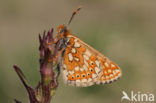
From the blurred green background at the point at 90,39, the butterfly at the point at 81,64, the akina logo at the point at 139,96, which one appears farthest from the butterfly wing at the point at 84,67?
the akina logo at the point at 139,96

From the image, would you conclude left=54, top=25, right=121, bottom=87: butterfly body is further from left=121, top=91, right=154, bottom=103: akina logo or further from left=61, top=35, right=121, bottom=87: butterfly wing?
left=121, top=91, right=154, bottom=103: akina logo

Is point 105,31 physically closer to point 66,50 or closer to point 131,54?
point 131,54

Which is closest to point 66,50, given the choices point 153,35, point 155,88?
point 155,88

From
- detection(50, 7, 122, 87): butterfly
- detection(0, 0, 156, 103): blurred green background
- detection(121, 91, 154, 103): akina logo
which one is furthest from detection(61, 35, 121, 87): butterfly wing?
detection(121, 91, 154, 103): akina logo

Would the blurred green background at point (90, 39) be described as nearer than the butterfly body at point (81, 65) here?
No

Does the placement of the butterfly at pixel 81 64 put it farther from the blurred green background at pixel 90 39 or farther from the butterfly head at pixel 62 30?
the blurred green background at pixel 90 39

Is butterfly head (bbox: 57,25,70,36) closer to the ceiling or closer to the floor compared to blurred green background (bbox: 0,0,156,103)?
closer to the ceiling

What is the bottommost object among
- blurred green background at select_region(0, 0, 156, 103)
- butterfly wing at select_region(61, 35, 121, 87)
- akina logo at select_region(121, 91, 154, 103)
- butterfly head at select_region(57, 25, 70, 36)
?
akina logo at select_region(121, 91, 154, 103)

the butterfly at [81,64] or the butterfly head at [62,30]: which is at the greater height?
the butterfly head at [62,30]

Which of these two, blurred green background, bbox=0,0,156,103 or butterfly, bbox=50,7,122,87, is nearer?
butterfly, bbox=50,7,122,87
